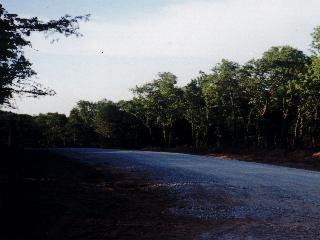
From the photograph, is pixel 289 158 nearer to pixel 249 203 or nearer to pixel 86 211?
pixel 249 203

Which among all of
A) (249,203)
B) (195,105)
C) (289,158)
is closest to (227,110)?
(195,105)

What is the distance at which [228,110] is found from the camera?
57.3 metres

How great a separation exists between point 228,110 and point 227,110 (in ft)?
0.44

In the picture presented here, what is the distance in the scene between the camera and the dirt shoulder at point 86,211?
9008 millimetres

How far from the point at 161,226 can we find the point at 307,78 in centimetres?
3278

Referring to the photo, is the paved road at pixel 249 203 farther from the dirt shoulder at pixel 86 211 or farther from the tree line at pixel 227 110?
the tree line at pixel 227 110

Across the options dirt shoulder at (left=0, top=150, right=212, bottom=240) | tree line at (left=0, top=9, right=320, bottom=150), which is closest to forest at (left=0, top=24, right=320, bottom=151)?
tree line at (left=0, top=9, right=320, bottom=150)

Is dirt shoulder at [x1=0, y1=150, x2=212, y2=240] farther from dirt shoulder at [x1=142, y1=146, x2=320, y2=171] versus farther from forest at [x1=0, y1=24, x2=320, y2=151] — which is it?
forest at [x1=0, y1=24, x2=320, y2=151]

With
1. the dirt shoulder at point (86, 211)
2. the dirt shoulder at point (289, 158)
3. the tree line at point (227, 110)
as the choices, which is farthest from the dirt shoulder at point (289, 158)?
the dirt shoulder at point (86, 211)

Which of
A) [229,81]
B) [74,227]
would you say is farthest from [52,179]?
[229,81]

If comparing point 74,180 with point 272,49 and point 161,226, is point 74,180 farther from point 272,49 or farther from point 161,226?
point 272,49

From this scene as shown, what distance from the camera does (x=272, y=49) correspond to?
47.2 m

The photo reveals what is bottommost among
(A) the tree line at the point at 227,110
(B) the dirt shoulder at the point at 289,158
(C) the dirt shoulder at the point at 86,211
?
(C) the dirt shoulder at the point at 86,211

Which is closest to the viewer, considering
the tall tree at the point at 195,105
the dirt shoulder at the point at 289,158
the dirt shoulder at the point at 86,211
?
the dirt shoulder at the point at 86,211
